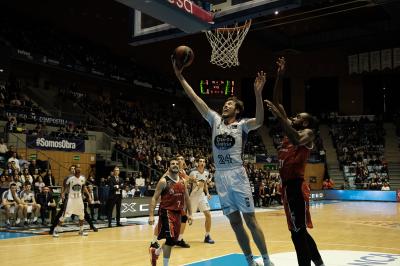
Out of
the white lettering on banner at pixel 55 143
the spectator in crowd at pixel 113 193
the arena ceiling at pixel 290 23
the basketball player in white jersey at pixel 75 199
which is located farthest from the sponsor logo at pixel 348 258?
the arena ceiling at pixel 290 23

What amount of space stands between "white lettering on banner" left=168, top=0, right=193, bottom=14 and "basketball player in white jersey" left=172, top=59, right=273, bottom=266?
1761 millimetres

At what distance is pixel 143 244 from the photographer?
9.48 m

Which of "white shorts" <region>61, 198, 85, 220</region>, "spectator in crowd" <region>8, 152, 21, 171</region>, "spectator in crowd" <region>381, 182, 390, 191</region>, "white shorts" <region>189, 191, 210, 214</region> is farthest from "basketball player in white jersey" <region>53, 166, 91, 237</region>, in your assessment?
"spectator in crowd" <region>381, 182, 390, 191</region>

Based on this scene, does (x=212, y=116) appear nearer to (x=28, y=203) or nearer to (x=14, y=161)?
(x=28, y=203)

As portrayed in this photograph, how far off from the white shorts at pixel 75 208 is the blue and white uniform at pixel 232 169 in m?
7.04

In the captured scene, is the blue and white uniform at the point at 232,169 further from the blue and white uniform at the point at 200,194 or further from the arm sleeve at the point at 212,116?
the blue and white uniform at the point at 200,194

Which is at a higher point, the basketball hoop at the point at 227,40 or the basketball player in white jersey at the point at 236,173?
the basketball hoop at the point at 227,40

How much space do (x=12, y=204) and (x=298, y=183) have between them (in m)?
9.56

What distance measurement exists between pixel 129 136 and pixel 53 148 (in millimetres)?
6840

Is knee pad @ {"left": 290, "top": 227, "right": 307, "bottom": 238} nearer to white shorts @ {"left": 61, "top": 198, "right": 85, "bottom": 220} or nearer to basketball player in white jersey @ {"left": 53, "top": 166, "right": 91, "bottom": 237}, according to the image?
basketball player in white jersey @ {"left": 53, "top": 166, "right": 91, "bottom": 237}

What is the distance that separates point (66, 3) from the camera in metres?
24.6

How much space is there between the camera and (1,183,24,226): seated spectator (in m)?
12.3

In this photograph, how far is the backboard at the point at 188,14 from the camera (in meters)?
6.00

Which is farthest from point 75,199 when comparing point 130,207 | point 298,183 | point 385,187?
point 385,187
